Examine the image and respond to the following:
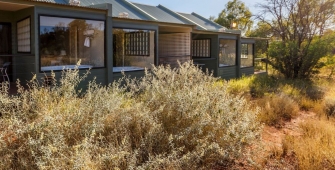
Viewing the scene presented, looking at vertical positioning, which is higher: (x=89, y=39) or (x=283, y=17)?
(x=283, y=17)

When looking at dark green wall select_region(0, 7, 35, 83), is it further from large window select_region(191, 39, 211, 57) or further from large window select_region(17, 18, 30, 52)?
large window select_region(191, 39, 211, 57)

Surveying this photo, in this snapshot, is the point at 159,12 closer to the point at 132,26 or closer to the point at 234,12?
the point at 132,26

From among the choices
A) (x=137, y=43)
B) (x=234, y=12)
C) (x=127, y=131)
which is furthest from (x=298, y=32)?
(x=127, y=131)

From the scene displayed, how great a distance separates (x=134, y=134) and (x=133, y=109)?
434 millimetres

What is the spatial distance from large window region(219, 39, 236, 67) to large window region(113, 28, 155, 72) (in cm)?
510

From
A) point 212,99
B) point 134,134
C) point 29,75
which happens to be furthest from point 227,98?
point 29,75

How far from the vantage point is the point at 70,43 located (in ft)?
31.6

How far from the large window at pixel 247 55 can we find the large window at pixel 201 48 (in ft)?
8.96

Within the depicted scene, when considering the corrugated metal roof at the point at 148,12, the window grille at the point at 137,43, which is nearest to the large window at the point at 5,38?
the corrugated metal roof at the point at 148,12

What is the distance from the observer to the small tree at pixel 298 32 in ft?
47.5

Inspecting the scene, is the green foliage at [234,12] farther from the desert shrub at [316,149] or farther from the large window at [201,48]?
the desert shrub at [316,149]

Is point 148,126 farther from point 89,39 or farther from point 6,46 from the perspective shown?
point 6,46

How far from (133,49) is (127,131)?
25.9 ft

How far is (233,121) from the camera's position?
15.5ft
